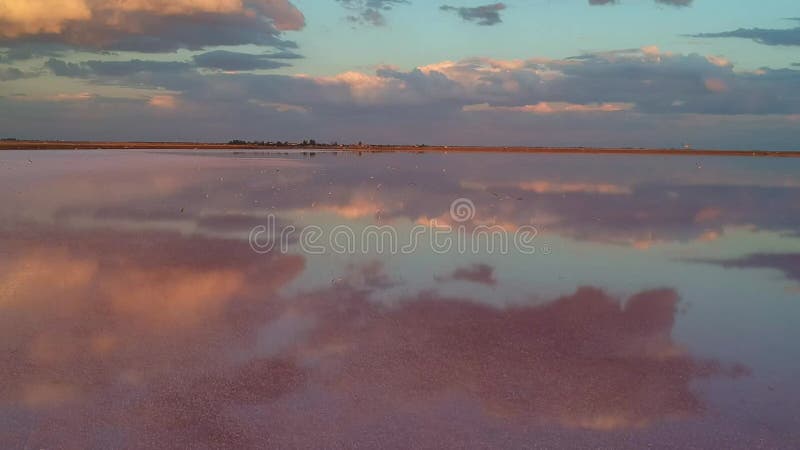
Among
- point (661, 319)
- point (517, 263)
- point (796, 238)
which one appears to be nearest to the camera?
point (661, 319)

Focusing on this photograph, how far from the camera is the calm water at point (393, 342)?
5.91 metres

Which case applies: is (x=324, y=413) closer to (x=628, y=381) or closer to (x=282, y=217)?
(x=628, y=381)

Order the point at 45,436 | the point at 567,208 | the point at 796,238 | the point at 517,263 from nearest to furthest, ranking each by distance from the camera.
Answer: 1. the point at 45,436
2. the point at 517,263
3. the point at 796,238
4. the point at 567,208

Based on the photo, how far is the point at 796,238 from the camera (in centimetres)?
1820

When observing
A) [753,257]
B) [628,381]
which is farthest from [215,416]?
[753,257]

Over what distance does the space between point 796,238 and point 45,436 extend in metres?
19.6

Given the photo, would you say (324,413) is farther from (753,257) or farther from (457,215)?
(457,215)

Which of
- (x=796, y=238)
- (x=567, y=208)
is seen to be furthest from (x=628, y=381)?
(x=567, y=208)

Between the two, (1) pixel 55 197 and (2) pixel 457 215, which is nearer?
(2) pixel 457 215

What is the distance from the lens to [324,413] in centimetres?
613

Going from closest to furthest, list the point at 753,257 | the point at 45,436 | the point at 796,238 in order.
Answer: the point at 45,436, the point at 753,257, the point at 796,238

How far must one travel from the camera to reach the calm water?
591 cm

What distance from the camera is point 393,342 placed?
27.0ft

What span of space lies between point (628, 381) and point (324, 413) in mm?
3505
